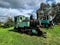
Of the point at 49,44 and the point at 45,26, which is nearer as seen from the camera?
the point at 49,44

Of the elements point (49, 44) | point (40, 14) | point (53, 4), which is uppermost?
point (53, 4)

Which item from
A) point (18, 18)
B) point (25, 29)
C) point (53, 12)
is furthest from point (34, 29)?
point (53, 12)

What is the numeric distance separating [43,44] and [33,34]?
899 cm

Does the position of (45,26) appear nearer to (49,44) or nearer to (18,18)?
(18,18)

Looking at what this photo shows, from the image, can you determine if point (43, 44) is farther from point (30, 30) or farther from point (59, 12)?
point (59, 12)

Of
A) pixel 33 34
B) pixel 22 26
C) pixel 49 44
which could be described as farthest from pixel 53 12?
pixel 49 44

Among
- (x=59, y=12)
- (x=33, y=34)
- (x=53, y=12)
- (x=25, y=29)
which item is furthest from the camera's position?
(x=53, y=12)

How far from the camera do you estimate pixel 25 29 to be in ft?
117

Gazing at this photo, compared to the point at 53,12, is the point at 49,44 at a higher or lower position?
lower

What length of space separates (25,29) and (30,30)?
89.2 inches

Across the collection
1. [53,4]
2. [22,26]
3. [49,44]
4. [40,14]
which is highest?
[53,4]

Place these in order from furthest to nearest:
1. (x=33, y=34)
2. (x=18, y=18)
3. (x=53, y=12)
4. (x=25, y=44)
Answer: (x=53, y=12)
(x=18, y=18)
(x=33, y=34)
(x=25, y=44)

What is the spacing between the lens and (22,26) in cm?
3788

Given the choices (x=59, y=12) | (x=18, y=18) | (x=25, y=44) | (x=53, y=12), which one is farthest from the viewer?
(x=53, y=12)
